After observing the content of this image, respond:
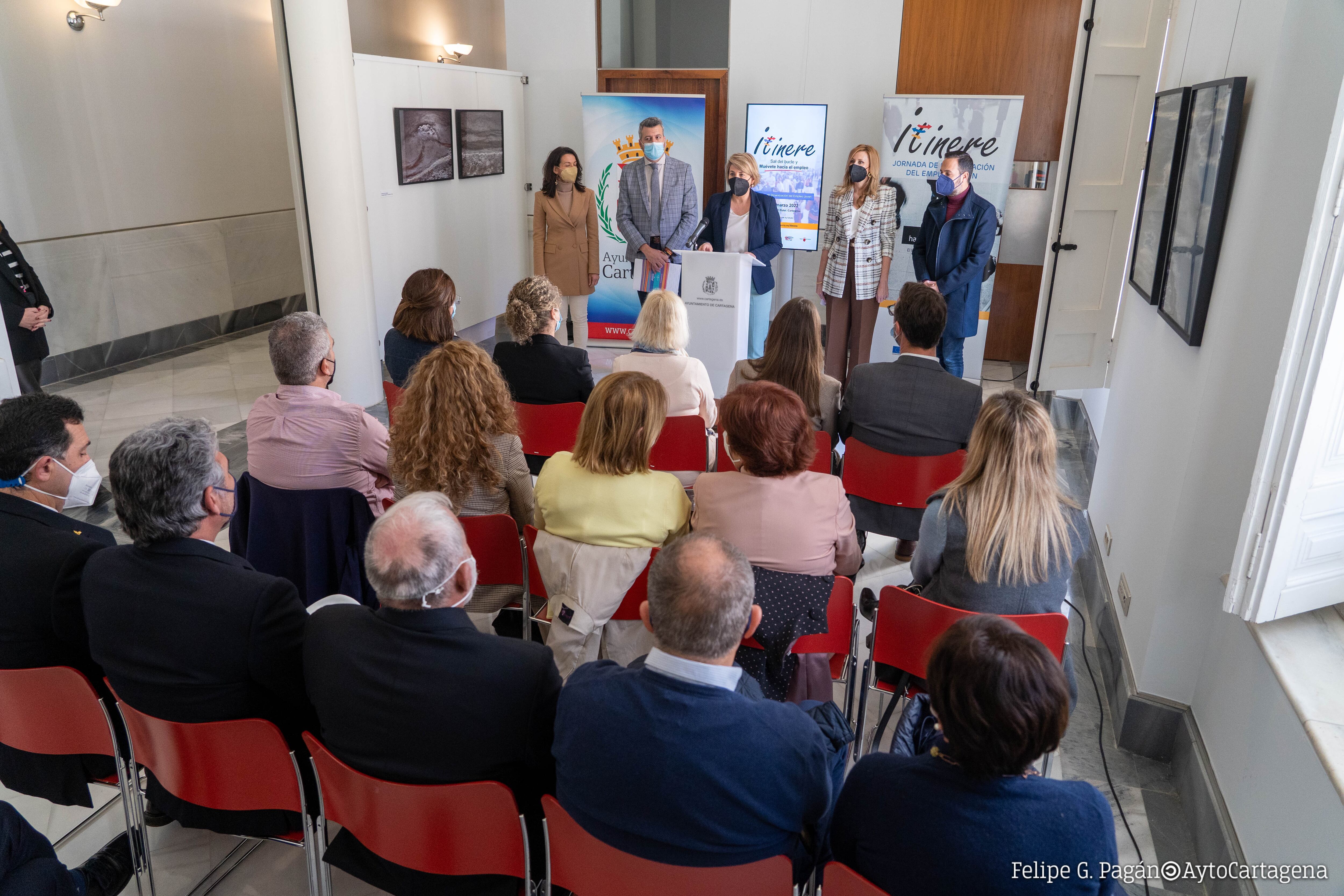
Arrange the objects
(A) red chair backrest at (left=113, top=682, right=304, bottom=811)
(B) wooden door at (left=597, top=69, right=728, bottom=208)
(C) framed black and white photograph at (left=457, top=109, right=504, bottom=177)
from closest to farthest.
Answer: (A) red chair backrest at (left=113, top=682, right=304, bottom=811), (C) framed black and white photograph at (left=457, top=109, right=504, bottom=177), (B) wooden door at (left=597, top=69, right=728, bottom=208)

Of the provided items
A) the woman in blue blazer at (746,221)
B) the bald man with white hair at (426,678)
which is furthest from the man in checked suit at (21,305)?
the bald man with white hair at (426,678)

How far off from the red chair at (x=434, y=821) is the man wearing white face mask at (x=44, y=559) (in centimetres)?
77

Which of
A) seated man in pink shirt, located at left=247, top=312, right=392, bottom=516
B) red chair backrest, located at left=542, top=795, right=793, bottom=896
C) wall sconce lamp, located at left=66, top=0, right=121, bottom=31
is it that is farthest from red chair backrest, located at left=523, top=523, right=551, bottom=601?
wall sconce lamp, located at left=66, top=0, right=121, bottom=31

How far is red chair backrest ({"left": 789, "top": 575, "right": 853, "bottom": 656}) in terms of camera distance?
2.25m

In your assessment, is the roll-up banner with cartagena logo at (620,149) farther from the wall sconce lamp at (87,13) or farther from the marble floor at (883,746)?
the wall sconce lamp at (87,13)

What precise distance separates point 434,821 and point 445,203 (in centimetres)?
620

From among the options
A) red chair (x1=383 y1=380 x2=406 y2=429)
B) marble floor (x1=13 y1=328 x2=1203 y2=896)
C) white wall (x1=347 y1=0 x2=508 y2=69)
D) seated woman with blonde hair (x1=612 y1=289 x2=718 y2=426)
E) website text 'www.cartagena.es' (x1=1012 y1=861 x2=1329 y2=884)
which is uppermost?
white wall (x1=347 y1=0 x2=508 y2=69)

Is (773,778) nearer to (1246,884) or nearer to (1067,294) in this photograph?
(1246,884)

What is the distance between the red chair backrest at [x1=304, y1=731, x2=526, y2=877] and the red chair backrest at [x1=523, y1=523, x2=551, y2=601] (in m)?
0.89

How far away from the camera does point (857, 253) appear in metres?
5.57

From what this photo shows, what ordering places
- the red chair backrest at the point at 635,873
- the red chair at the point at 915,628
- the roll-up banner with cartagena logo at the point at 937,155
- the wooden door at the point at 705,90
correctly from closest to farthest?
1. the red chair backrest at the point at 635,873
2. the red chair at the point at 915,628
3. the roll-up banner with cartagena logo at the point at 937,155
4. the wooden door at the point at 705,90

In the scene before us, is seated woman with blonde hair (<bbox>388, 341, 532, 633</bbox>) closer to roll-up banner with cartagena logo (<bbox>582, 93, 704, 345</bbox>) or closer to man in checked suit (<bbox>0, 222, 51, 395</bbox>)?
man in checked suit (<bbox>0, 222, 51, 395</bbox>)

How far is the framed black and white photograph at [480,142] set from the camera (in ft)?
23.1

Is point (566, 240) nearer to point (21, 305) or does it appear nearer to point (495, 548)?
point (21, 305)
